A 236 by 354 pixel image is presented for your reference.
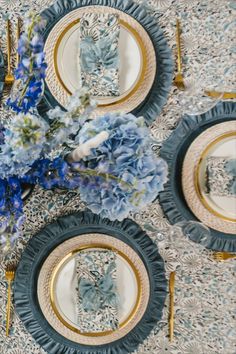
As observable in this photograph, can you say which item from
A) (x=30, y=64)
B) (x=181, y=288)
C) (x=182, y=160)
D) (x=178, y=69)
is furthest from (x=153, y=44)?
(x=181, y=288)

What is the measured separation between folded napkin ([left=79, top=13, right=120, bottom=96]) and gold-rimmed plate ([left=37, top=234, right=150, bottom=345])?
1.15ft

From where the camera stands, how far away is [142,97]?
3.64 ft

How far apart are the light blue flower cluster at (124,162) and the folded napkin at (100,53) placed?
11.4 inches

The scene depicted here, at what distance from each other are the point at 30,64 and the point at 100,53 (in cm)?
34

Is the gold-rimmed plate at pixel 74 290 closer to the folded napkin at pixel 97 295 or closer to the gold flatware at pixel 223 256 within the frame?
the folded napkin at pixel 97 295

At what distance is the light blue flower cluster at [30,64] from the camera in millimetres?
748

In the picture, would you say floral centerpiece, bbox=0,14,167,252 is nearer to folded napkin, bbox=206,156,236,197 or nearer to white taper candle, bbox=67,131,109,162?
white taper candle, bbox=67,131,109,162

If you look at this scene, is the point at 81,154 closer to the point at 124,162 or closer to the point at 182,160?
the point at 124,162

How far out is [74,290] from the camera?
1.06 meters

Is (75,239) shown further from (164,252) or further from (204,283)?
(204,283)

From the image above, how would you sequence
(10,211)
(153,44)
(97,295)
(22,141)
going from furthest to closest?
(153,44) → (97,295) → (10,211) → (22,141)

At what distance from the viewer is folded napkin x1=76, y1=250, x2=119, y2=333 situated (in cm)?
104

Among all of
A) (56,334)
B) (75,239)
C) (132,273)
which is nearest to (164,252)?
(132,273)

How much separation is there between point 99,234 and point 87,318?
0.19 m
